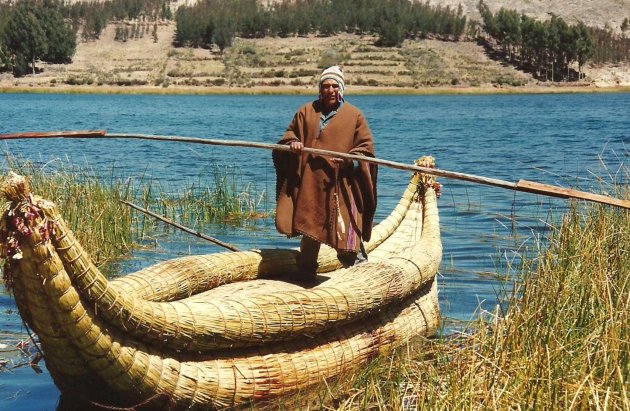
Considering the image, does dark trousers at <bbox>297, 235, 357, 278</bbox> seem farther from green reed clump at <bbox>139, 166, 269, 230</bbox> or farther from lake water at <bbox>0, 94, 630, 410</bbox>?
green reed clump at <bbox>139, 166, 269, 230</bbox>

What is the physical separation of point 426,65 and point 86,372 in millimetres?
66730

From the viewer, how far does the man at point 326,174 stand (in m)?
5.82

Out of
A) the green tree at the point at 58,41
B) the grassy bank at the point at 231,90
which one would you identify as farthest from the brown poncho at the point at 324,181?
the green tree at the point at 58,41

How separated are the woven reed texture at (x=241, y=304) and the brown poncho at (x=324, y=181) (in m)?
0.35

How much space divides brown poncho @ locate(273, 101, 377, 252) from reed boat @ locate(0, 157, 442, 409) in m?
0.33

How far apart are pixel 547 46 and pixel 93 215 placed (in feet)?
234

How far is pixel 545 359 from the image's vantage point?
3998mm

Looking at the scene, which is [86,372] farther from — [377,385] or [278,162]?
[278,162]

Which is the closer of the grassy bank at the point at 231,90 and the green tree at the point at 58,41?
the grassy bank at the point at 231,90

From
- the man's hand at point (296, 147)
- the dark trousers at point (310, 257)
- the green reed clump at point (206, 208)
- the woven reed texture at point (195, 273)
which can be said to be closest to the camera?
the woven reed texture at point (195, 273)

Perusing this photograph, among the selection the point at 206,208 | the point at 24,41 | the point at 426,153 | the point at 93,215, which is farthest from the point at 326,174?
the point at 24,41

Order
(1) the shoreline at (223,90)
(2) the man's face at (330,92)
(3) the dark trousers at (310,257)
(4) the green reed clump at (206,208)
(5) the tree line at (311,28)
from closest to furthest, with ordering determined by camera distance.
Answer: (2) the man's face at (330,92), (3) the dark trousers at (310,257), (4) the green reed clump at (206,208), (1) the shoreline at (223,90), (5) the tree line at (311,28)

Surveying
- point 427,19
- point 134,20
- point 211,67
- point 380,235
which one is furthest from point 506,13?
point 380,235

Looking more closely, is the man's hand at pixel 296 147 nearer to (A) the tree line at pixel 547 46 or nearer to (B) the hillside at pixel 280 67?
(B) the hillside at pixel 280 67
